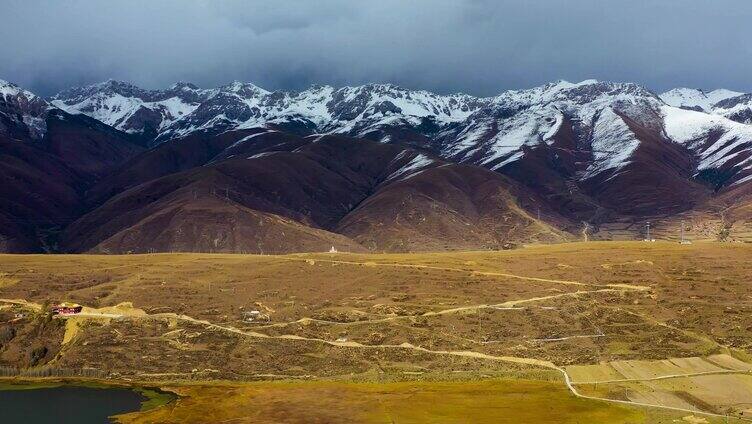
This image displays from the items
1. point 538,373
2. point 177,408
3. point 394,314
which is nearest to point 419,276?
point 394,314

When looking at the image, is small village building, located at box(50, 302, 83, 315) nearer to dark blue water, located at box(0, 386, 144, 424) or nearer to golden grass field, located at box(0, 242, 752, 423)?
golden grass field, located at box(0, 242, 752, 423)

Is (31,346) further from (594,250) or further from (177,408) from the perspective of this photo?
(594,250)

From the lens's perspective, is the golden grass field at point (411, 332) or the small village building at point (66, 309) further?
the small village building at point (66, 309)

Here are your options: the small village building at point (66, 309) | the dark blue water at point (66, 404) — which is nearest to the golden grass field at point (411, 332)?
the small village building at point (66, 309)

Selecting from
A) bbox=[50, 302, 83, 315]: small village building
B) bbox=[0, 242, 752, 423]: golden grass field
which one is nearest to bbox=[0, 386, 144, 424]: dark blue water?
bbox=[0, 242, 752, 423]: golden grass field

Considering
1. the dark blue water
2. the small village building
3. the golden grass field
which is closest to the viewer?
the dark blue water

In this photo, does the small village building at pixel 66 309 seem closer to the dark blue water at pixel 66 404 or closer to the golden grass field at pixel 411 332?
the golden grass field at pixel 411 332
